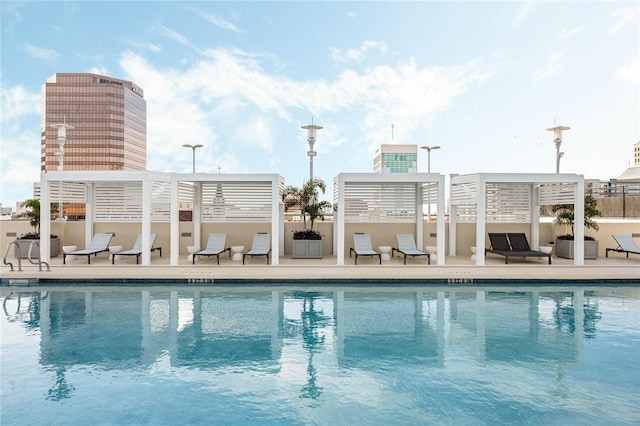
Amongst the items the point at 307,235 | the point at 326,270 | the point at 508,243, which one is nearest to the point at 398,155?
the point at 508,243

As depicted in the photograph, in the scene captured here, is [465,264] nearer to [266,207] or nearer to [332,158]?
[266,207]

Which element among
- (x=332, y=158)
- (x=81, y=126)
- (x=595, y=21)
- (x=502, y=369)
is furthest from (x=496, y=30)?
(x=81, y=126)

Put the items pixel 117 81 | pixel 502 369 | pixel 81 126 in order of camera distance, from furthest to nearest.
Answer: pixel 117 81 → pixel 81 126 → pixel 502 369

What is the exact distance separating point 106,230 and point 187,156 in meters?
5.85

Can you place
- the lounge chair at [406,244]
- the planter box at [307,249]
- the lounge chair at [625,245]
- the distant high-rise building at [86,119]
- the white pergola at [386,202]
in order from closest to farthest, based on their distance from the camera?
the lounge chair at [406,244]
the planter box at [307,249]
the lounge chair at [625,245]
the white pergola at [386,202]
the distant high-rise building at [86,119]

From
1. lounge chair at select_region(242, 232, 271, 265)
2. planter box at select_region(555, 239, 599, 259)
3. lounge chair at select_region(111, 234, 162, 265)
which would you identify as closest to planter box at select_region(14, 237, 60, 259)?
lounge chair at select_region(111, 234, 162, 265)

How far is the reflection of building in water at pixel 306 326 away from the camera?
5289mm

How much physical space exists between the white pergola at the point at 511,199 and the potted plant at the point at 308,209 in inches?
174

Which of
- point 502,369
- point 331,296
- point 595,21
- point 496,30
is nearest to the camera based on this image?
point 502,369

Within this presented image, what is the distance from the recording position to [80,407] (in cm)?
403

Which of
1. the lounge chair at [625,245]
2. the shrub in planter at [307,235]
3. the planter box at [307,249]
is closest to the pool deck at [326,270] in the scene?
the planter box at [307,249]

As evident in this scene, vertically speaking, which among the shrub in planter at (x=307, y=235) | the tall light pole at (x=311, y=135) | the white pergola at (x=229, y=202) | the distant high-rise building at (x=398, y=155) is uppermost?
the distant high-rise building at (x=398, y=155)

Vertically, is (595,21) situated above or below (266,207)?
above

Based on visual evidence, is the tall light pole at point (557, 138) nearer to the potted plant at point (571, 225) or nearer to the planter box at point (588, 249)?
the potted plant at point (571, 225)
